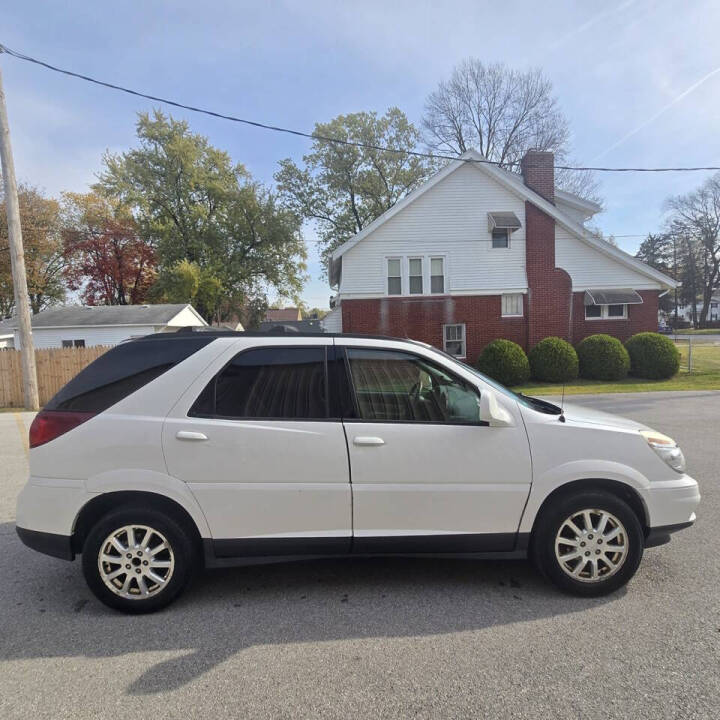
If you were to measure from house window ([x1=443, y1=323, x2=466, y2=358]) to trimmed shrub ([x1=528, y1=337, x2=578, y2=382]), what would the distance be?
9.82 feet

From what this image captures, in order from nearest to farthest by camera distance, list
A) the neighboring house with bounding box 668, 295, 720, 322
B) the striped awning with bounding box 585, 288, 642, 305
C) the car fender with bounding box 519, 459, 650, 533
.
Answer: the car fender with bounding box 519, 459, 650, 533, the striped awning with bounding box 585, 288, 642, 305, the neighboring house with bounding box 668, 295, 720, 322

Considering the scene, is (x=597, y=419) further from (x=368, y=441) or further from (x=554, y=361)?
(x=554, y=361)

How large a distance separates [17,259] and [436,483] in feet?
46.1

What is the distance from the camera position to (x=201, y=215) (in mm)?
34062

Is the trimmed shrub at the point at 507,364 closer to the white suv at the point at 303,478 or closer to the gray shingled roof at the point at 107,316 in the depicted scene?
the white suv at the point at 303,478

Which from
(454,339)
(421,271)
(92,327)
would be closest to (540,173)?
(421,271)

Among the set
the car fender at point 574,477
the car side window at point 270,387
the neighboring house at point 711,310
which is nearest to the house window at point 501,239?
the car fender at point 574,477

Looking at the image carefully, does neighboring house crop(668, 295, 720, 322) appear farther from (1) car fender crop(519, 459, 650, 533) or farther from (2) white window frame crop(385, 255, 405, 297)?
(1) car fender crop(519, 459, 650, 533)

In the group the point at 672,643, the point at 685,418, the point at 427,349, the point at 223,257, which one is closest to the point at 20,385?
the point at 427,349

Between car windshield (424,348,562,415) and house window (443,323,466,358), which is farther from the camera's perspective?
house window (443,323,466,358)

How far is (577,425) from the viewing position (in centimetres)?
298

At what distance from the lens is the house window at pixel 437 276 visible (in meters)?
19.3

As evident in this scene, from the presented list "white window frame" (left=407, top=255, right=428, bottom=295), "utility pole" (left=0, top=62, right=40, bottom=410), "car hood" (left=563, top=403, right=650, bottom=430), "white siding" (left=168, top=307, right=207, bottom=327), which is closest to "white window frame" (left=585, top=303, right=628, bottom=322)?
"white window frame" (left=407, top=255, right=428, bottom=295)

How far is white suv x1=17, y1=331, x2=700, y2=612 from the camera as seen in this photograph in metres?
2.82
